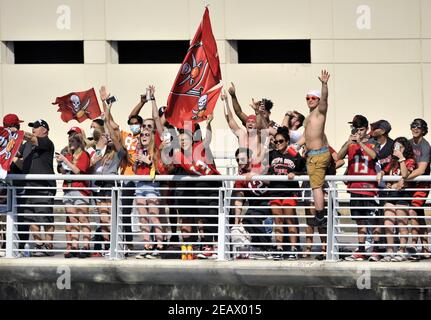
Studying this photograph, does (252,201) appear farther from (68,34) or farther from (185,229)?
(68,34)

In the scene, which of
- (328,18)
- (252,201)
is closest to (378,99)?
(328,18)

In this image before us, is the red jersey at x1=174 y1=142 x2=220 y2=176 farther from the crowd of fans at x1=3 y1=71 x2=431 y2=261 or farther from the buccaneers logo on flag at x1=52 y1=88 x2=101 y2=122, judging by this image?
the buccaneers logo on flag at x1=52 y1=88 x2=101 y2=122

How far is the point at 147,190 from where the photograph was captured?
53.5 feet

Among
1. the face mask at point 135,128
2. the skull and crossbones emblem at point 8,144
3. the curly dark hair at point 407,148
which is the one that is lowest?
the curly dark hair at point 407,148

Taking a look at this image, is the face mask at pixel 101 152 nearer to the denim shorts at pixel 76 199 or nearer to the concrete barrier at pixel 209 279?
the denim shorts at pixel 76 199

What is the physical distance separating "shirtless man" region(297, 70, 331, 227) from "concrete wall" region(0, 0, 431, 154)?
322 inches

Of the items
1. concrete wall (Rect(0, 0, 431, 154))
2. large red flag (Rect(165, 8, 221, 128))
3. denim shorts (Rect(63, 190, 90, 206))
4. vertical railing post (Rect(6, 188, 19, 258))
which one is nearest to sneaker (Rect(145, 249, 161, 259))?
denim shorts (Rect(63, 190, 90, 206))

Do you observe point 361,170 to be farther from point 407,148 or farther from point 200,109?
point 200,109

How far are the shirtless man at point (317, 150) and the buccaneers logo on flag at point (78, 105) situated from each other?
4.06 meters

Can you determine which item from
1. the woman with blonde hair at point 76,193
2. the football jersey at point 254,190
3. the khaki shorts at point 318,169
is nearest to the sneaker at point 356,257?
the khaki shorts at point 318,169

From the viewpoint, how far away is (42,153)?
16.9 metres

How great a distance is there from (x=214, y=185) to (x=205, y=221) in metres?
0.50

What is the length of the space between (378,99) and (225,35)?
321 centimetres

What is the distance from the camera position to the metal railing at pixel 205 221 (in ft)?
50.8
